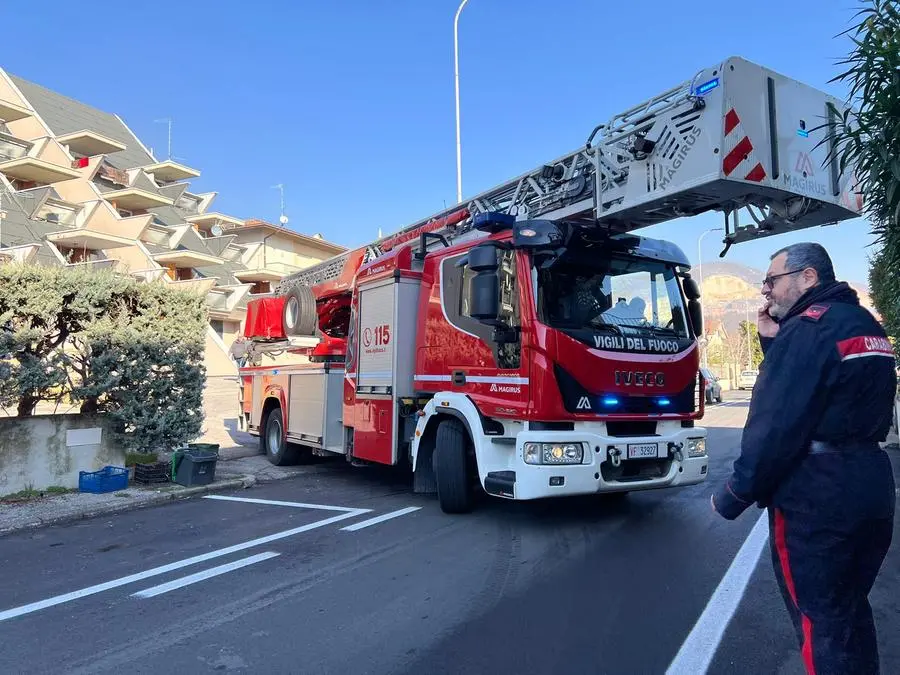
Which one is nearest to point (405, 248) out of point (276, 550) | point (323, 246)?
point (276, 550)

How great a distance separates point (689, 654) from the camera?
3504 mm

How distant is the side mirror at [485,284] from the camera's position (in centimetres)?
600

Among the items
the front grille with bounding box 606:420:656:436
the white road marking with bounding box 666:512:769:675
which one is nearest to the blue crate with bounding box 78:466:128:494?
the front grille with bounding box 606:420:656:436

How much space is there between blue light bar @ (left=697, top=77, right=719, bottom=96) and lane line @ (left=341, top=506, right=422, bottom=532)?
5.00 meters

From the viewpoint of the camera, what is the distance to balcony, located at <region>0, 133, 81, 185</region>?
3616 cm

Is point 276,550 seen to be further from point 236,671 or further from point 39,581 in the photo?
point 236,671

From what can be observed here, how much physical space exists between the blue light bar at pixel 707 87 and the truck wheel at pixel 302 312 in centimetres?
694

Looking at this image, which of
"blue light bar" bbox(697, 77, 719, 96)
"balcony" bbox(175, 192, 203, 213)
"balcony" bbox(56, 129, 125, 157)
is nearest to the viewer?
"blue light bar" bbox(697, 77, 719, 96)

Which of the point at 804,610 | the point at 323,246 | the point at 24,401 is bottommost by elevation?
the point at 804,610

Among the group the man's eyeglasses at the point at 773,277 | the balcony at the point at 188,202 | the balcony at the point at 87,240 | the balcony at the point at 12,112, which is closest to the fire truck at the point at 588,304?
the man's eyeglasses at the point at 773,277

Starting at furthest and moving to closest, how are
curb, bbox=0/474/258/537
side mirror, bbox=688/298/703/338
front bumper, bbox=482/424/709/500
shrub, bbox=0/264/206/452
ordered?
shrub, bbox=0/264/206/452 < side mirror, bbox=688/298/703/338 < curb, bbox=0/474/258/537 < front bumper, bbox=482/424/709/500

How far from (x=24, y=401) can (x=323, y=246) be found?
4104 cm

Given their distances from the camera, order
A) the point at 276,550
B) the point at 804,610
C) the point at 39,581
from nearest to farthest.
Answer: the point at 804,610 < the point at 39,581 < the point at 276,550

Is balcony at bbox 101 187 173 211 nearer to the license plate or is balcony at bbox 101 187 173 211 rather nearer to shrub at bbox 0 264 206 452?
shrub at bbox 0 264 206 452
